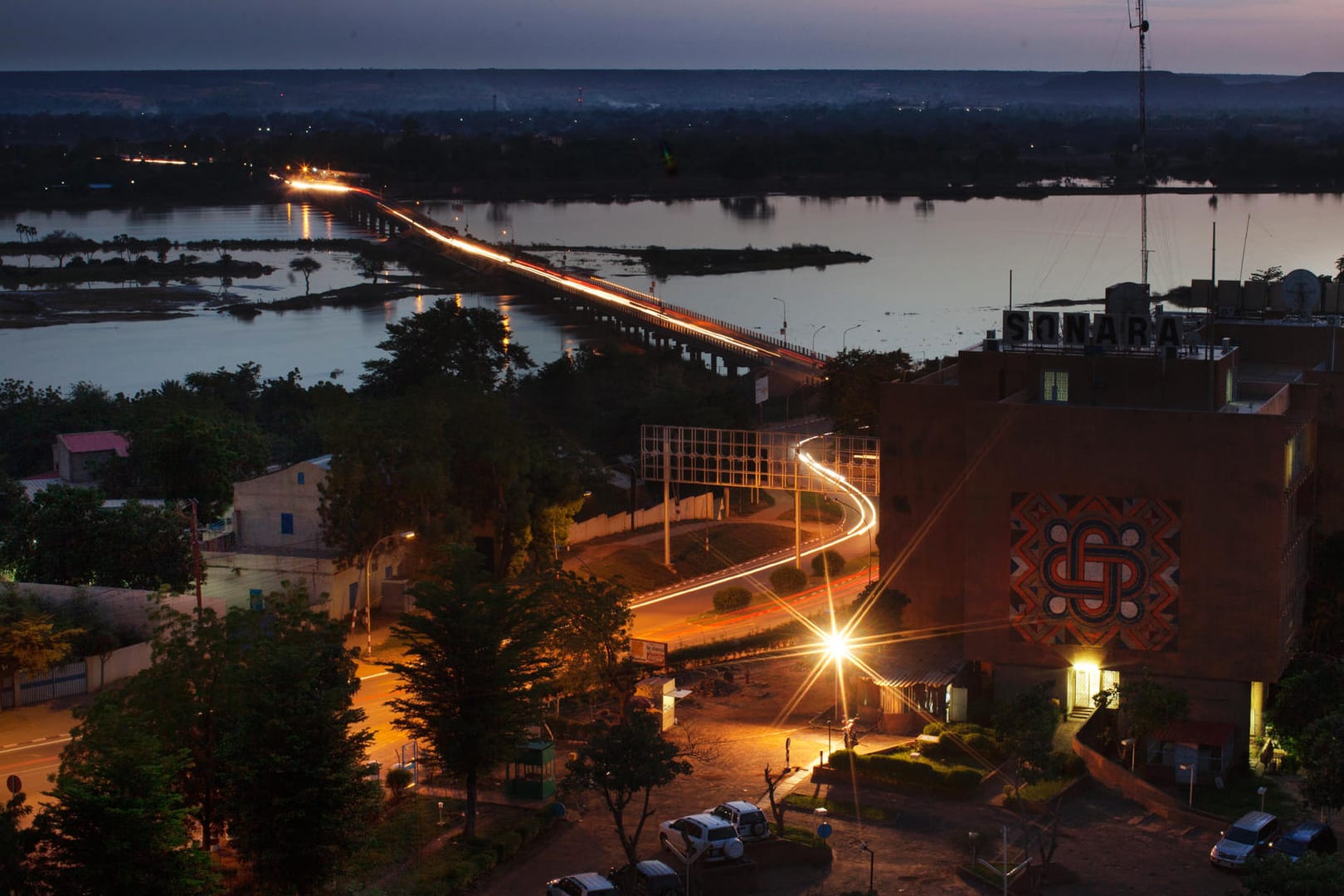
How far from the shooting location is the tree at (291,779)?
789 inches

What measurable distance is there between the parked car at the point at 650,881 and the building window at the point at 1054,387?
13.1 meters

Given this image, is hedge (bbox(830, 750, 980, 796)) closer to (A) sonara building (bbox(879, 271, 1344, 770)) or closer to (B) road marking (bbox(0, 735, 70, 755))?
(A) sonara building (bbox(879, 271, 1344, 770))

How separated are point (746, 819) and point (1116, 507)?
31.6 feet

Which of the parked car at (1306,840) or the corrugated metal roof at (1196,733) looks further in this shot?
the corrugated metal roof at (1196,733)

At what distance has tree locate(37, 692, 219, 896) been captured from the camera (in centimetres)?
1833

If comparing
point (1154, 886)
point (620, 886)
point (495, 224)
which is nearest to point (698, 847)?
point (620, 886)

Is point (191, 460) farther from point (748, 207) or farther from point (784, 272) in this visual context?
point (748, 207)

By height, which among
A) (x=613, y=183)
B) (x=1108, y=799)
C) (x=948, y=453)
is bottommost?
(x=1108, y=799)

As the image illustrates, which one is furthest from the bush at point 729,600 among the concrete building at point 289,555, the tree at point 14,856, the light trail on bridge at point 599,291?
the light trail on bridge at point 599,291

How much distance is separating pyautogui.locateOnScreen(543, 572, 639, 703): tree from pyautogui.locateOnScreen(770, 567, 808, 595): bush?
41.2ft

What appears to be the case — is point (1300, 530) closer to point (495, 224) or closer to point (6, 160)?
point (495, 224)

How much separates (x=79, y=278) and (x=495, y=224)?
5917cm

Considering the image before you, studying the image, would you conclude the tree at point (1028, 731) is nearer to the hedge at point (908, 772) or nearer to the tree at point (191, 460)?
the hedge at point (908, 772)

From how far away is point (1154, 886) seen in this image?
2169 cm
